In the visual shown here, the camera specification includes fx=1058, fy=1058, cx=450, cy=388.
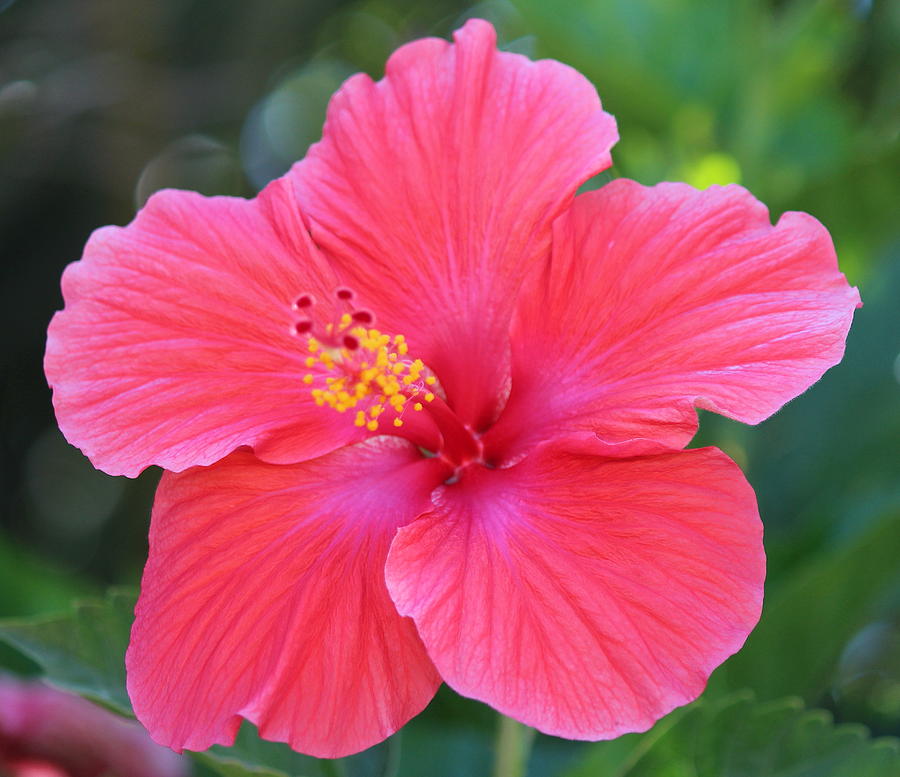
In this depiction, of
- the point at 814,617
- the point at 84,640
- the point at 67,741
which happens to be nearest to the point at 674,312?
the point at 814,617

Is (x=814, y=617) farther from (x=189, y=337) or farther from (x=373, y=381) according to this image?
(x=189, y=337)

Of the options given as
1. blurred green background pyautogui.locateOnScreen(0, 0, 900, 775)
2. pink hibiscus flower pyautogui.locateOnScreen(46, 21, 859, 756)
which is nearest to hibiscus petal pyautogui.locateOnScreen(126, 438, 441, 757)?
pink hibiscus flower pyautogui.locateOnScreen(46, 21, 859, 756)

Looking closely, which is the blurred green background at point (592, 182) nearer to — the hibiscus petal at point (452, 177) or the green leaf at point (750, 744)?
the green leaf at point (750, 744)

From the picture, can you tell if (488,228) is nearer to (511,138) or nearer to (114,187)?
(511,138)

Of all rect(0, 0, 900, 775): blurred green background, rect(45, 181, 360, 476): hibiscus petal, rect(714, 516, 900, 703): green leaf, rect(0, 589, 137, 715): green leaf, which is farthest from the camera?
rect(0, 0, 900, 775): blurred green background

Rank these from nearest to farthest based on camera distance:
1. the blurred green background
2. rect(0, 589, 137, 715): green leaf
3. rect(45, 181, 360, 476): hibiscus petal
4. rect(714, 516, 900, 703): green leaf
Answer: rect(45, 181, 360, 476): hibiscus petal
rect(0, 589, 137, 715): green leaf
rect(714, 516, 900, 703): green leaf
the blurred green background

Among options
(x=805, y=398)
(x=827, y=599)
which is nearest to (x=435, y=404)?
(x=827, y=599)

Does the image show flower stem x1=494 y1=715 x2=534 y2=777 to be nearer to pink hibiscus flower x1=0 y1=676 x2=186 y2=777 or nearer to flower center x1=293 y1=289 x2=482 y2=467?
flower center x1=293 y1=289 x2=482 y2=467

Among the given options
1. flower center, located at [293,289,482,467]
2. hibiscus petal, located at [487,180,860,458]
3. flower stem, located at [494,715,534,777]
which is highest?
hibiscus petal, located at [487,180,860,458]
